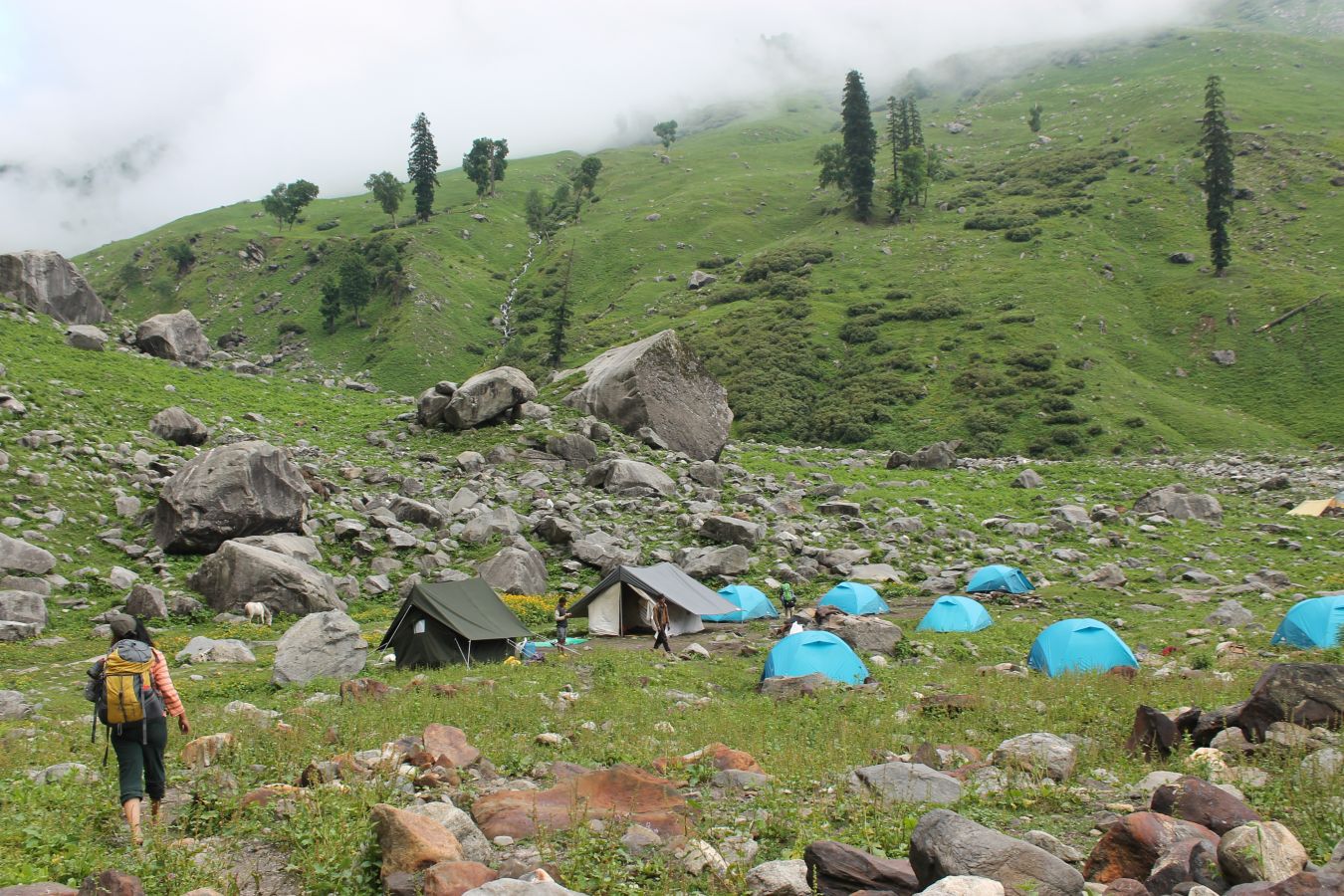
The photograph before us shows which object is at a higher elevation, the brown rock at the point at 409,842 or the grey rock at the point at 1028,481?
the brown rock at the point at 409,842

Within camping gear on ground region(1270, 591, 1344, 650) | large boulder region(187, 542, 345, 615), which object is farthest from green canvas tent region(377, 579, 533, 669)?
camping gear on ground region(1270, 591, 1344, 650)

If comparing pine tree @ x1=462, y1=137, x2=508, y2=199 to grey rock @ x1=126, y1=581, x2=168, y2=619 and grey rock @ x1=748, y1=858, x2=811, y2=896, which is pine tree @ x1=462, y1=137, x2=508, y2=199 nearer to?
grey rock @ x1=126, y1=581, x2=168, y2=619

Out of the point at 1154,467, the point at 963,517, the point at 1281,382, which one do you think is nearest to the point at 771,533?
the point at 963,517

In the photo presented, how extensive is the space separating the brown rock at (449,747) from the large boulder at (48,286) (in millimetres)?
42461

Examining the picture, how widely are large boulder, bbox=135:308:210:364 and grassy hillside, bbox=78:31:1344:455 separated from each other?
33738mm

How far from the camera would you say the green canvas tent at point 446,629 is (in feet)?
65.0

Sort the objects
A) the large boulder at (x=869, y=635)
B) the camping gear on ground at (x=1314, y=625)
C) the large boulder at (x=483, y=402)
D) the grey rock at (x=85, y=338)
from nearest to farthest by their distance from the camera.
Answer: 1. the camping gear on ground at (x=1314, y=625)
2. the large boulder at (x=869, y=635)
3. the grey rock at (x=85, y=338)
4. the large boulder at (x=483, y=402)

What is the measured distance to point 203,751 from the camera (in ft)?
33.1

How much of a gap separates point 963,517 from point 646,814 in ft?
101

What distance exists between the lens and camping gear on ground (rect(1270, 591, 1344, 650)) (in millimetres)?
17062

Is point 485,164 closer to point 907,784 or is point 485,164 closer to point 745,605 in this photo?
point 745,605

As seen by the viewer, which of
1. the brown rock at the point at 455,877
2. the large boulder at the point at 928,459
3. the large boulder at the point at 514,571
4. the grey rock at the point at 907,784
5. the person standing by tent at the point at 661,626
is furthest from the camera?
the large boulder at the point at 928,459

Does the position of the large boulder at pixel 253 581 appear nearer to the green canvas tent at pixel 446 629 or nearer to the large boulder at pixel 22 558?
the large boulder at pixel 22 558

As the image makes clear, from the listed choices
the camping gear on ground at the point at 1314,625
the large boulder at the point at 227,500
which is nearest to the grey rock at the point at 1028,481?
the camping gear on ground at the point at 1314,625
